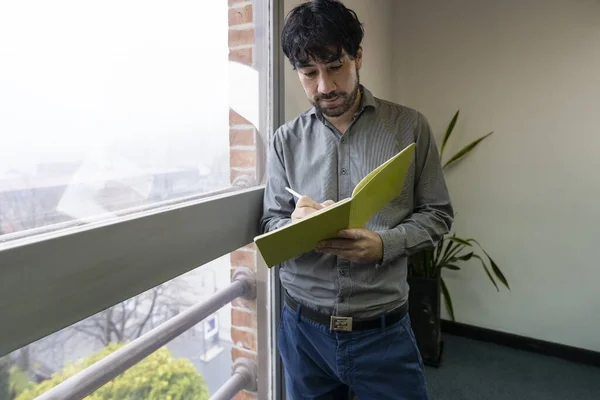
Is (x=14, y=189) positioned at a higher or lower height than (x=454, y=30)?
lower

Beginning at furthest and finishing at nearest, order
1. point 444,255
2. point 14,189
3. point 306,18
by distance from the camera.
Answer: point 444,255, point 306,18, point 14,189

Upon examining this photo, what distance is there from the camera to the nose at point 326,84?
1129 millimetres

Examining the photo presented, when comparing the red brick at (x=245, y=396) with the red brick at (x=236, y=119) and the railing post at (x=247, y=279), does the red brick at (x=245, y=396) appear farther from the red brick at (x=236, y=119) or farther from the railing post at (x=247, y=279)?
the red brick at (x=236, y=119)

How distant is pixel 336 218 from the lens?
2.91 feet

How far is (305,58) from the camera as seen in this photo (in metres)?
1.12

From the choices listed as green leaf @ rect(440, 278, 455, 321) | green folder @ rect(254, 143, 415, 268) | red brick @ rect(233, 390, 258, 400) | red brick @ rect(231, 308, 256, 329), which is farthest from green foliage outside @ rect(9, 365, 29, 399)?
green leaf @ rect(440, 278, 455, 321)

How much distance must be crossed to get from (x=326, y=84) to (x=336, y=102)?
0.20 ft

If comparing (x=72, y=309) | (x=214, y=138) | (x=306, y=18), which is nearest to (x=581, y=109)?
(x=306, y=18)

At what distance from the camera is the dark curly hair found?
42.9 inches

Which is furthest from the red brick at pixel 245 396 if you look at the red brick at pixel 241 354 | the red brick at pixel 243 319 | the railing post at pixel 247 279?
the railing post at pixel 247 279

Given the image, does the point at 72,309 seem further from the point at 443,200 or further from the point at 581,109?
the point at 581,109

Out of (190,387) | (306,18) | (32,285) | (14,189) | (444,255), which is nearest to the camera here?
(32,285)

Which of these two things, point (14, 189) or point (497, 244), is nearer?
point (14, 189)

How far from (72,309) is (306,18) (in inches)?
36.0
